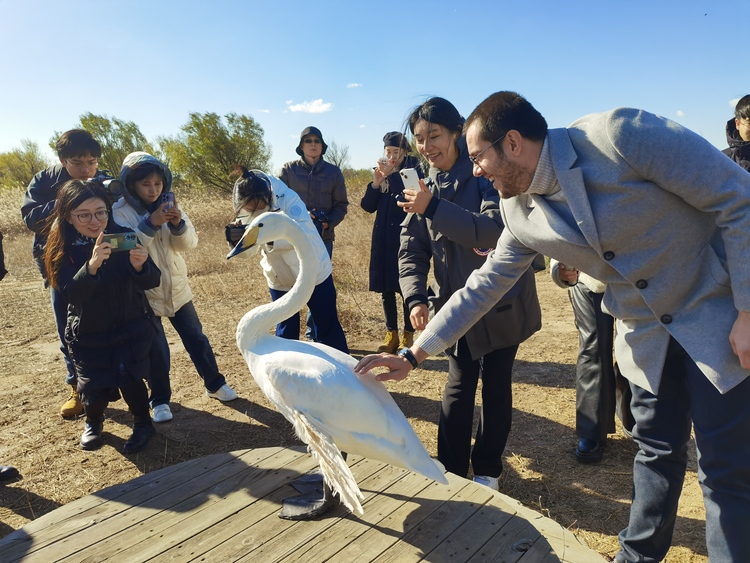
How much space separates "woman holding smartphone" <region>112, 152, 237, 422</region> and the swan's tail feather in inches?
93.7

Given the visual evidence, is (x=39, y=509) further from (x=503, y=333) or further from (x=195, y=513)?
(x=503, y=333)

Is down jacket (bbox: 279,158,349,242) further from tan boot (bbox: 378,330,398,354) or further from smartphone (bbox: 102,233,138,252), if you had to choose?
smartphone (bbox: 102,233,138,252)

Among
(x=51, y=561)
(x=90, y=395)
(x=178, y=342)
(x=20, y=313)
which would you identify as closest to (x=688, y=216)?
(x=51, y=561)

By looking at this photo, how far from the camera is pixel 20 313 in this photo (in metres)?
8.23

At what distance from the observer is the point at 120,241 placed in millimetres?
3584

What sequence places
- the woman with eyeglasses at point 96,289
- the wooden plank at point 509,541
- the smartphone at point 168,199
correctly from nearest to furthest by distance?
the wooden plank at point 509,541
the woman with eyeglasses at point 96,289
the smartphone at point 168,199

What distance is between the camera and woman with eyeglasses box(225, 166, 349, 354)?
12.9 feet

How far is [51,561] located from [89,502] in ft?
1.38

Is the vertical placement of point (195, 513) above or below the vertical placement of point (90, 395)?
below

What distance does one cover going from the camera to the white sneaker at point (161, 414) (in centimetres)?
457

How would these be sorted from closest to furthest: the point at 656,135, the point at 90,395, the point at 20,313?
Result: the point at 656,135
the point at 90,395
the point at 20,313

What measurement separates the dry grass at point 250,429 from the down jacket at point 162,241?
1087mm

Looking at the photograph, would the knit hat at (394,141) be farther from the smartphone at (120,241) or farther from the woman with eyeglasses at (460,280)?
the smartphone at (120,241)

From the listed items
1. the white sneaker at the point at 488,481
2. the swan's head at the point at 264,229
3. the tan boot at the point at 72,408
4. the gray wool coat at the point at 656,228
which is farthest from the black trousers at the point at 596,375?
the tan boot at the point at 72,408
